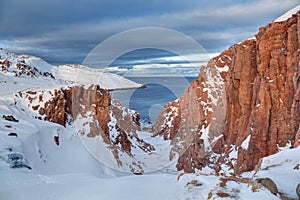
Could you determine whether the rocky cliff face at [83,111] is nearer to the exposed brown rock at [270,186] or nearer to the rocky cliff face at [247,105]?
the rocky cliff face at [247,105]

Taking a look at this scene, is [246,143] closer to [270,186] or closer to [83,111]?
[83,111]

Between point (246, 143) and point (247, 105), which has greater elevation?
point (247, 105)

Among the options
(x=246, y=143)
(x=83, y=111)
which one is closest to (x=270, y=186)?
(x=246, y=143)

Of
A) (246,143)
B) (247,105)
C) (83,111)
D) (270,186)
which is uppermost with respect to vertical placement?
(83,111)

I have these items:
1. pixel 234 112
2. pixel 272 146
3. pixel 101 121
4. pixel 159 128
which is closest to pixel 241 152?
pixel 272 146

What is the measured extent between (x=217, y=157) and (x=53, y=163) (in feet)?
106

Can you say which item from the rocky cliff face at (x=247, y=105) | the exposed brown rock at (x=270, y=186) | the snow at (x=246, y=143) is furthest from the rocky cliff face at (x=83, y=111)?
the exposed brown rock at (x=270, y=186)

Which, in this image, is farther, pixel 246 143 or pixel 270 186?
pixel 246 143

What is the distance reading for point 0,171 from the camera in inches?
677

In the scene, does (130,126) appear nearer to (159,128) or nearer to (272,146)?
(159,128)

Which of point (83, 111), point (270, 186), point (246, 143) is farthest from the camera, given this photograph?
point (83, 111)

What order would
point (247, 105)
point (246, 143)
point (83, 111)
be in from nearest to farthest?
point (246, 143) → point (83, 111) → point (247, 105)

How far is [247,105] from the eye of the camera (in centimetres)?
5059

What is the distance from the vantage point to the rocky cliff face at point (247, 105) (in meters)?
39.9
